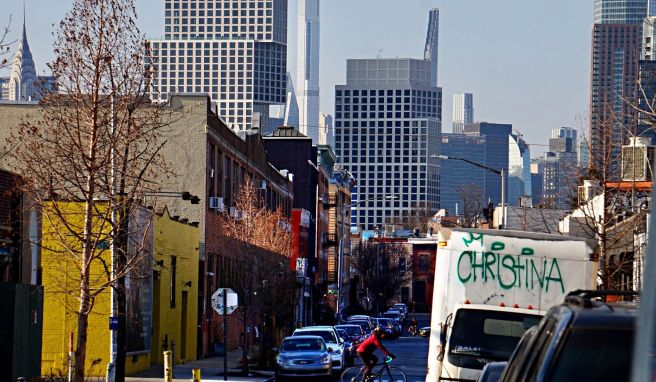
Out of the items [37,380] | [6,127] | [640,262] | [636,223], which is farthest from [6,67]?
[6,127]

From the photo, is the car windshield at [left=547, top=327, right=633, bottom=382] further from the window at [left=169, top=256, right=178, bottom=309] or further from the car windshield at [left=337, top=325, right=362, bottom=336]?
the car windshield at [left=337, top=325, right=362, bottom=336]

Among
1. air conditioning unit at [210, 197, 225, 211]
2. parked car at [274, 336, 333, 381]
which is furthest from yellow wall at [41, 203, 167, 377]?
air conditioning unit at [210, 197, 225, 211]

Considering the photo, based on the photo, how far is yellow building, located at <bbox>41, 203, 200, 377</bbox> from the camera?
34875 millimetres

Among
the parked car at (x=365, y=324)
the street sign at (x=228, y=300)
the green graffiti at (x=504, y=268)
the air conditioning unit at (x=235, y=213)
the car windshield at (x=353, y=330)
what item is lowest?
the parked car at (x=365, y=324)

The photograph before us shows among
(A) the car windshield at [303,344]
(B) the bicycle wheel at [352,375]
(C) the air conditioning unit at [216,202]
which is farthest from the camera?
(C) the air conditioning unit at [216,202]

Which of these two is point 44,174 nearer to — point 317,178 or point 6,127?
point 6,127

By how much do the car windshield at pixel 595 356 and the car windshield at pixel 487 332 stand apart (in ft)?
41.7

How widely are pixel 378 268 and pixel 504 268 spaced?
365ft

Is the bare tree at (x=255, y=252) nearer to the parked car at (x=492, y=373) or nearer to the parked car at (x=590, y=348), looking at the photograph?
the parked car at (x=492, y=373)

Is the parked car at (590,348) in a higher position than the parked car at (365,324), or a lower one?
higher

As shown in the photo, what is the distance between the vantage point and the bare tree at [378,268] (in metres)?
128

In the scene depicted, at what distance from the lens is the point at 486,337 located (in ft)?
61.9

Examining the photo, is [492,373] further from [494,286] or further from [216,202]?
[216,202]

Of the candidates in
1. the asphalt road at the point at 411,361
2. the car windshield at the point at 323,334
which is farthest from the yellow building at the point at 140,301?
the asphalt road at the point at 411,361
